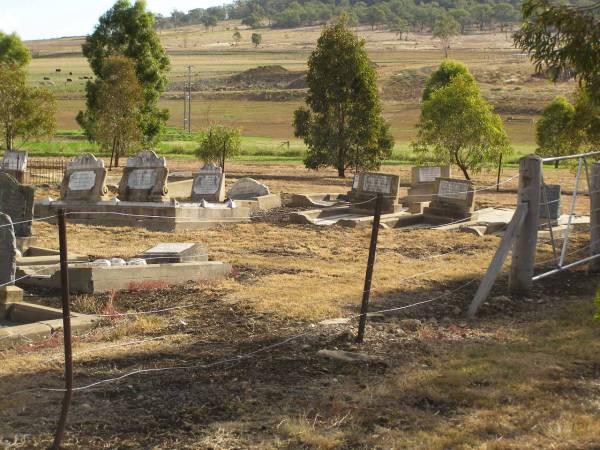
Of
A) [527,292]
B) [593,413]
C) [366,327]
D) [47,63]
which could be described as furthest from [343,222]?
[47,63]

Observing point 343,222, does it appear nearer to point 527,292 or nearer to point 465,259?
point 465,259

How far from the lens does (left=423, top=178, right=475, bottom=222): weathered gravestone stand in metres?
20.3

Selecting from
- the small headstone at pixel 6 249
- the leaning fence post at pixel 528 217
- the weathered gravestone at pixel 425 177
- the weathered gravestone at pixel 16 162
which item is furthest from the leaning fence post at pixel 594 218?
the weathered gravestone at pixel 16 162

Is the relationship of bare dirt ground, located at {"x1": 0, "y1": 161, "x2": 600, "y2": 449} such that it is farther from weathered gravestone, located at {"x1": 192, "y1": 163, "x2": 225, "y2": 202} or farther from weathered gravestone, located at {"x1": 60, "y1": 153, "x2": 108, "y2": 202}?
weathered gravestone, located at {"x1": 192, "y1": 163, "x2": 225, "y2": 202}

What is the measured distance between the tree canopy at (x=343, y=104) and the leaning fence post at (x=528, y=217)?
23593mm

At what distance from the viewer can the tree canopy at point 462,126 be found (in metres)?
30.4

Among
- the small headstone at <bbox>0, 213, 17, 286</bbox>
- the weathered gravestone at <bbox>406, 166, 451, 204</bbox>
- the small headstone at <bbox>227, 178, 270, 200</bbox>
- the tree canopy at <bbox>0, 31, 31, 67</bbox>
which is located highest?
the tree canopy at <bbox>0, 31, 31, 67</bbox>

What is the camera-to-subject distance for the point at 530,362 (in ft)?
27.1

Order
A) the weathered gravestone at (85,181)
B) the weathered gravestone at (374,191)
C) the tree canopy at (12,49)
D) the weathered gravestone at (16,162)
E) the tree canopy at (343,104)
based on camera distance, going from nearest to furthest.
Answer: the weathered gravestone at (85,181), the weathered gravestone at (374,191), the weathered gravestone at (16,162), the tree canopy at (343,104), the tree canopy at (12,49)

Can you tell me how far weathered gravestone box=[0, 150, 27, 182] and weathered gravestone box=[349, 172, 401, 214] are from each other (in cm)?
1061

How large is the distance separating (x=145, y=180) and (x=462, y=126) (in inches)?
518

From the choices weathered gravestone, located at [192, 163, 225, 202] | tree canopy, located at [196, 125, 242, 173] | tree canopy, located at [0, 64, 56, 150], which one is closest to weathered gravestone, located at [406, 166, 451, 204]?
weathered gravestone, located at [192, 163, 225, 202]

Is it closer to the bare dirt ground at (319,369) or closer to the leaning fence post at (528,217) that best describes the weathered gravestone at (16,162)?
the bare dirt ground at (319,369)

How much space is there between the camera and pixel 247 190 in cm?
2383
